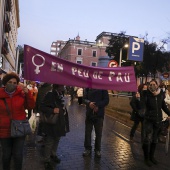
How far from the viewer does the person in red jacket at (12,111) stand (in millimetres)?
4066

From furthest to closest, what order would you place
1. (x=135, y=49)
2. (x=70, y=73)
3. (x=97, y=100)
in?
(x=135, y=49)
(x=97, y=100)
(x=70, y=73)

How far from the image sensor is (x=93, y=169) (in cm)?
530

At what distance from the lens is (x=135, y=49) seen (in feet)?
44.0

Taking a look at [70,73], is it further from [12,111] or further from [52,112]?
[12,111]

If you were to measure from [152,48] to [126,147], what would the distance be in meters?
37.9

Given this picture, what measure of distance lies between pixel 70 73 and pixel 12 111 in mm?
1374

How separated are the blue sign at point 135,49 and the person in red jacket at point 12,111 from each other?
961cm

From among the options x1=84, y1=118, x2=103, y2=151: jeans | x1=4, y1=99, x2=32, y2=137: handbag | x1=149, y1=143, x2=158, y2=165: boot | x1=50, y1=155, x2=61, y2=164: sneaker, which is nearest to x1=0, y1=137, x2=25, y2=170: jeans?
x1=4, y1=99, x2=32, y2=137: handbag

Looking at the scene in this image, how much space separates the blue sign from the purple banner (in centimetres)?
768

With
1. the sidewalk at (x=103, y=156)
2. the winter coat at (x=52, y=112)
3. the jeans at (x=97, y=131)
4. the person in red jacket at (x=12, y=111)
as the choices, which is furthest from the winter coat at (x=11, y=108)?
the jeans at (x=97, y=131)

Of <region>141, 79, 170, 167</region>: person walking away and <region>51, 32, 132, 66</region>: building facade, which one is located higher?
<region>51, 32, 132, 66</region>: building facade

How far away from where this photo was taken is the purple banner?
457 centimetres

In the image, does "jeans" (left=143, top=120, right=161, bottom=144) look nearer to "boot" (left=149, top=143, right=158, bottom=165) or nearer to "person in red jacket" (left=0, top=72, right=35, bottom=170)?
"boot" (left=149, top=143, right=158, bottom=165)

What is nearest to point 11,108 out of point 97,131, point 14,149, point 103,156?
point 14,149
